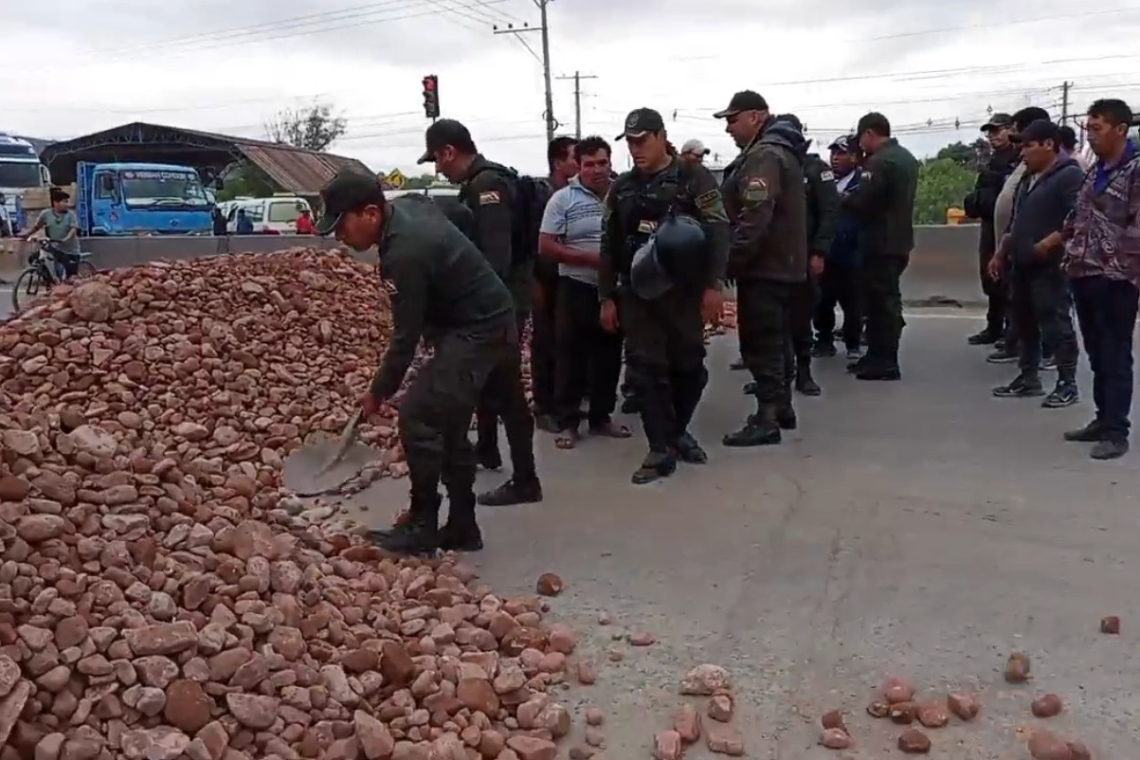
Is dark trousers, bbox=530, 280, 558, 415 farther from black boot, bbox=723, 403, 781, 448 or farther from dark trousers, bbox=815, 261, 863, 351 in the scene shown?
dark trousers, bbox=815, 261, 863, 351

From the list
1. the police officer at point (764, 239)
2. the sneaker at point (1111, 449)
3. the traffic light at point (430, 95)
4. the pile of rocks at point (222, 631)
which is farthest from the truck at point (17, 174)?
the sneaker at point (1111, 449)

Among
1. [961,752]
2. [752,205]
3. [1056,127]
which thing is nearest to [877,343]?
[1056,127]

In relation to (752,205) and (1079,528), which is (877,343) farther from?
(1079,528)

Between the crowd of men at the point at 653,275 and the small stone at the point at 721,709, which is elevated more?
the crowd of men at the point at 653,275

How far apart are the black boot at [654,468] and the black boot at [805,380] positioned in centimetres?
225

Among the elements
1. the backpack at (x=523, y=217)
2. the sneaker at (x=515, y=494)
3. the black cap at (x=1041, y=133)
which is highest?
the black cap at (x=1041, y=133)

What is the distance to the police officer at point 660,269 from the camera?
5363 mm

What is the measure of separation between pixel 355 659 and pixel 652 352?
2.59 meters

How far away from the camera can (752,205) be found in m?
5.95

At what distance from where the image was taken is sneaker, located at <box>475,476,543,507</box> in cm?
528

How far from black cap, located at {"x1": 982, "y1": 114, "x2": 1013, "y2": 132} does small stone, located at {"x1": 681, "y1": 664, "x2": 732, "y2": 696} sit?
6.20 m

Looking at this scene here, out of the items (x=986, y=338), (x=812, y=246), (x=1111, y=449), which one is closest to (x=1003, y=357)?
(x=986, y=338)

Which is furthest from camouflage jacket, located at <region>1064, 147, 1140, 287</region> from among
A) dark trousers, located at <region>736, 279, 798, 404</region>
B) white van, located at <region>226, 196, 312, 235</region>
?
white van, located at <region>226, 196, 312, 235</region>

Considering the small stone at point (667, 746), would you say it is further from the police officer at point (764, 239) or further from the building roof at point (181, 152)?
the building roof at point (181, 152)
